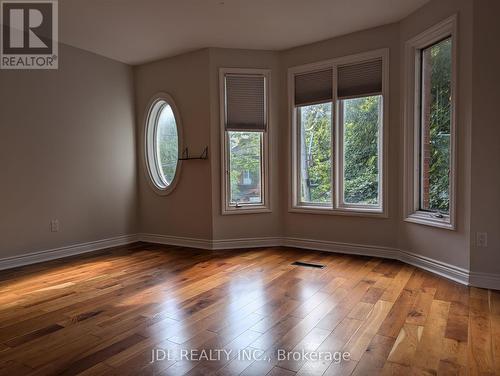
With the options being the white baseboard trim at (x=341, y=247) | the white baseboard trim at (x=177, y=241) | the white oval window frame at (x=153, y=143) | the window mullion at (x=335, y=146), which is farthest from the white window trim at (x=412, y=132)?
the white oval window frame at (x=153, y=143)

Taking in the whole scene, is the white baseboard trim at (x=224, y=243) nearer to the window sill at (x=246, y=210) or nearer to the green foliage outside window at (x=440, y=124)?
the window sill at (x=246, y=210)

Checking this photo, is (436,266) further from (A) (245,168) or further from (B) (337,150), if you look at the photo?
(A) (245,168)

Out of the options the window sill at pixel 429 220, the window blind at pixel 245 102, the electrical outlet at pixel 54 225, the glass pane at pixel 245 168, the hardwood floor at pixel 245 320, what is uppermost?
the window blind at pixel 245 102

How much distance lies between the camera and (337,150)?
4227mm

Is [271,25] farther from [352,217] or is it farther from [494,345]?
[494,345]

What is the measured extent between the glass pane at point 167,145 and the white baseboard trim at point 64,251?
→ 1.02 metres

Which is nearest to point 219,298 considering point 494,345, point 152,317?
point 152,317

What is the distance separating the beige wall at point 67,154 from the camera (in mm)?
3791

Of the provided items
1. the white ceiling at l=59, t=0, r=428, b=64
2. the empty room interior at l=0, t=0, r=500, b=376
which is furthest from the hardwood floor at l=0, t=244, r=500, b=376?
the white ceiling at l=59, t=0, r=428, b=64

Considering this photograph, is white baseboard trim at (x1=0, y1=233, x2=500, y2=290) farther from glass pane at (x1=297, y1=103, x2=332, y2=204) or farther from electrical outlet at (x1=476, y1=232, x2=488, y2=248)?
glass pane at (x1=297, y1=103, x2=332, y2=204)

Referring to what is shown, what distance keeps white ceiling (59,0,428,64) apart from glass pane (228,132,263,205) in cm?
117

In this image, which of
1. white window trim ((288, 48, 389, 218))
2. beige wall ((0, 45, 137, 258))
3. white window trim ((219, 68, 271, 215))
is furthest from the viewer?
white window trim ((219, 68, 271, 215))

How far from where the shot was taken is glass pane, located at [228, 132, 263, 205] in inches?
182

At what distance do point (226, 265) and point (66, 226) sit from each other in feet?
6.81
